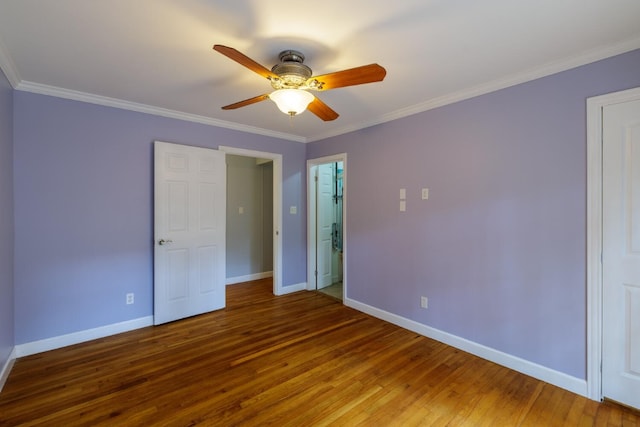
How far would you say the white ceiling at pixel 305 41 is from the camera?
5.16 feet

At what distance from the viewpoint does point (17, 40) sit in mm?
1886

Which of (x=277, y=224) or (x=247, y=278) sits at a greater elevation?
(x=277, y=224)

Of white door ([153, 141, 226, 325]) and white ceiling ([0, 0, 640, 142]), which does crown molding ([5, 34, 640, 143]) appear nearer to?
white ceiling ([0, 0, 640, 142])

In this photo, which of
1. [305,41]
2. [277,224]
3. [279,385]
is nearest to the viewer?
[305,41]

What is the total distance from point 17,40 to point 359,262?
11.8 feet

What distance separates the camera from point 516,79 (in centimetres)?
234

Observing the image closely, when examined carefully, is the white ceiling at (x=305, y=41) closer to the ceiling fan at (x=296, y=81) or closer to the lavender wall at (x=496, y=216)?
the ceiling fan at (x=296, y=81)

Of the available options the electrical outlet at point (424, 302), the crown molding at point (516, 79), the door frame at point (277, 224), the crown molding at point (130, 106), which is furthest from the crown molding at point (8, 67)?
the electrical outlet at point (424, 302)

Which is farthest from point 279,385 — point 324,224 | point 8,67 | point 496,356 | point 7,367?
point 8,67

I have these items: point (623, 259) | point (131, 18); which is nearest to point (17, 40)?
point (131, 18)

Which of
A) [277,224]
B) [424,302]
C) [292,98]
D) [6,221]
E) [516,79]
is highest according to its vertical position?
[516,79]

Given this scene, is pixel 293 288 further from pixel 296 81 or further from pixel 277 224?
pixel 296 81

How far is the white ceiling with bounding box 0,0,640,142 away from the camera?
1573mm

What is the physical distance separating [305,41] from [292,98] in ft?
→ 1.22
